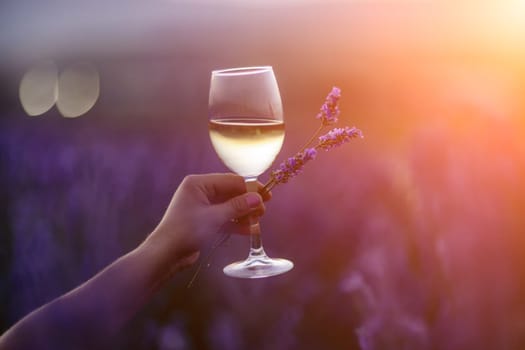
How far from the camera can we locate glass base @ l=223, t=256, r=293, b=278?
4.53 ft

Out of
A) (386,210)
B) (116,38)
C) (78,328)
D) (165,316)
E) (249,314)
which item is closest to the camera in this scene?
(78,328)

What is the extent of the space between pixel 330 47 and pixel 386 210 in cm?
74

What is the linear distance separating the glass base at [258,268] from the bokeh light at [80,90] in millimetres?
1516

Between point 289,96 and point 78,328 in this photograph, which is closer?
point 78,328

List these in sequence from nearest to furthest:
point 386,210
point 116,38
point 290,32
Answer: point 386,210, point 290,32, point 116,38

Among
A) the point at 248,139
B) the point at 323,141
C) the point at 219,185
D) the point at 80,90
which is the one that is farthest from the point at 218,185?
the point at 80,90

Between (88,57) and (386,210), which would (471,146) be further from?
(88,57)

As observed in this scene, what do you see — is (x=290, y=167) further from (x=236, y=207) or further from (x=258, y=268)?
(x=258, y=268)

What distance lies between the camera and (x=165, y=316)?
1.83m

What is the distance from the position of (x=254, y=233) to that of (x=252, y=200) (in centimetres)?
14

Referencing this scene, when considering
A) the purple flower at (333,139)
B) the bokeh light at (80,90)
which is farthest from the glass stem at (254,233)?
the bokeh light at (80,90)

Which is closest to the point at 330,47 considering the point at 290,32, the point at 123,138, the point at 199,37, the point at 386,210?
the point at 290,32

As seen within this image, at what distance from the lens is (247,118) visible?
4.44ft

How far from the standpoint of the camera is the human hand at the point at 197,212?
1283 mm
